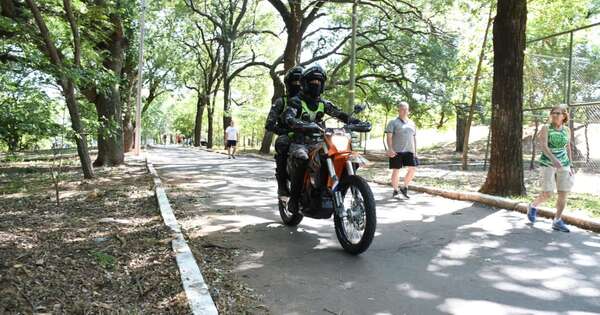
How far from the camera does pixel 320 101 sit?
5.86m

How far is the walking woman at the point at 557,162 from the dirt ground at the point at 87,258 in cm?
487

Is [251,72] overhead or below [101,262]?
overhead

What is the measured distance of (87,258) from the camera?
457 centimetres

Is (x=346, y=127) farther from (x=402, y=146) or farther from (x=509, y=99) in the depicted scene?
(x=509, y=99)

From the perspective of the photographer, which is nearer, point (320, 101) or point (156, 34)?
point (320, 101)

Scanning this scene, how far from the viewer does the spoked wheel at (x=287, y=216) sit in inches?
248

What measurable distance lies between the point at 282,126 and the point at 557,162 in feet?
11.7

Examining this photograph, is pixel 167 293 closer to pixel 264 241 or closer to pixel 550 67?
pixel 264 241

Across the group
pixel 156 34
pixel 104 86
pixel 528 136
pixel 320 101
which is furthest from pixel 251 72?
pixel 320 101

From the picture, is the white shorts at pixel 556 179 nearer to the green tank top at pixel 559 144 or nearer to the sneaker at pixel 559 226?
the green tank top at pixel 559 144

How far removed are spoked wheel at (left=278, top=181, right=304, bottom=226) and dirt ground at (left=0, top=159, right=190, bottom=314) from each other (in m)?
1.58

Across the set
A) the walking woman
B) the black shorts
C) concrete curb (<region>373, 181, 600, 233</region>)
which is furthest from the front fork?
the black shorts

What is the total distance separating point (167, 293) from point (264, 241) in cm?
200

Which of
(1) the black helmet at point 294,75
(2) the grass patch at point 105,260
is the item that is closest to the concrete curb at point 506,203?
(1) the black helmet at point 294,75
